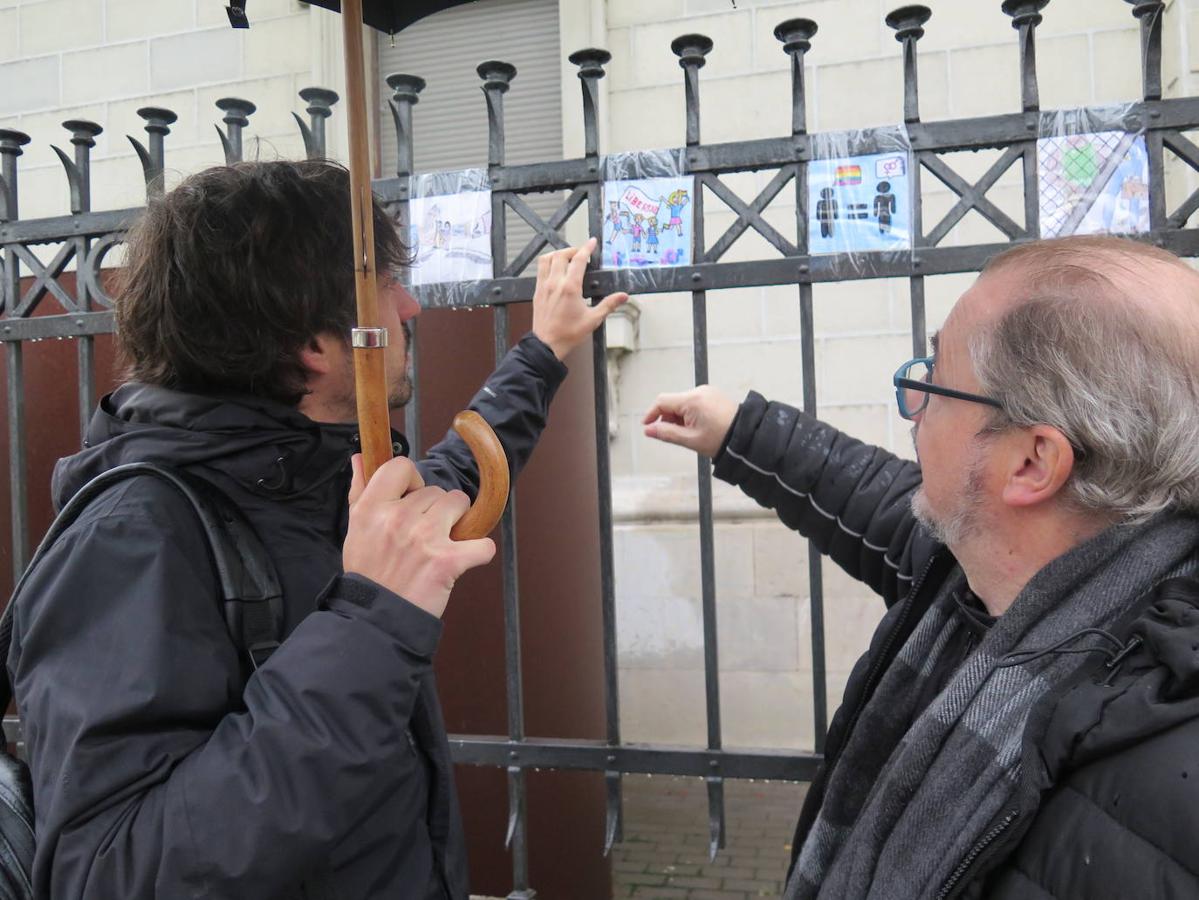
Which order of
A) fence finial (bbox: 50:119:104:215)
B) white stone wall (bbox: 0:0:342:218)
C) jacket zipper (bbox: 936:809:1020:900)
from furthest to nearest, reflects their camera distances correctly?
white stone wall (bbox: 0:0:342:218)
fence finial (bbox: 50:119:104:215)
jacket zipper (bbox: 936:809:1020:900)

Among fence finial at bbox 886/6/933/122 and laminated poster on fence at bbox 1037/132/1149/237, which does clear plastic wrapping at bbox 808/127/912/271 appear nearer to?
fence finial at bbox 886/6/933/122

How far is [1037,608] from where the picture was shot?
122cm

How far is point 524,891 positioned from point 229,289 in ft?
5.19

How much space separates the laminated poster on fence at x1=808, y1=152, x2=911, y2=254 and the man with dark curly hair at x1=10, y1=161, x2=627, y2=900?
949 millimetres

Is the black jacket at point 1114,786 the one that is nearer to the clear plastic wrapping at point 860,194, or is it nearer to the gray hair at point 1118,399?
the gray hair at point 1118,399

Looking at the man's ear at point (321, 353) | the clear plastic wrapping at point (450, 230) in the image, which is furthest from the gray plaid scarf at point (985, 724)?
the clear plastic wrapping at point (450, 230)

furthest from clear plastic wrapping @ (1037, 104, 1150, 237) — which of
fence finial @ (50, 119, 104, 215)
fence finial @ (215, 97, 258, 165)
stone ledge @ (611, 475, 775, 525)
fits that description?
stone ledge @ (611, 475, 775, 525)

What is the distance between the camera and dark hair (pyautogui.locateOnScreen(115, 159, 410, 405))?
4.69 feet

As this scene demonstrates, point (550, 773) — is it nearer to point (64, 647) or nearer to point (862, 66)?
point (64, 647)

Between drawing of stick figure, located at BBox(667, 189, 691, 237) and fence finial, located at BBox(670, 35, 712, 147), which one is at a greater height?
fence finial, located at BBox(670, 35, 712, 147)

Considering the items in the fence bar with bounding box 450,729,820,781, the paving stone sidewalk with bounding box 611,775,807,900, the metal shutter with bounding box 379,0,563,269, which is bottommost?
the paving stone sidewalk with bounding box 611,775,807,900

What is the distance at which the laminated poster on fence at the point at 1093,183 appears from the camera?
1880mm

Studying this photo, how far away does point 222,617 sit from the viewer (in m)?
1.28

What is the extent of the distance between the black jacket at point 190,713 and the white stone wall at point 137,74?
4.99 m
